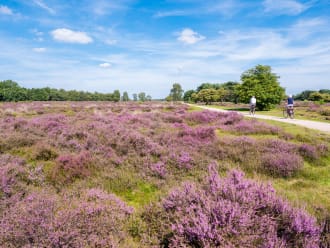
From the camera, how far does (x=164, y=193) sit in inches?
150

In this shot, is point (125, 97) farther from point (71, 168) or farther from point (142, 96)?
point (71, 168)

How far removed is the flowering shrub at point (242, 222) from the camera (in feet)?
6.78

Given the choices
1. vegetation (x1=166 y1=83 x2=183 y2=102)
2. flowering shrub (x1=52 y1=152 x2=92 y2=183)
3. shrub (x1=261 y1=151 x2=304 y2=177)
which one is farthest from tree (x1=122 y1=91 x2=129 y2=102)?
shrub (x1=261 y1=151 x2=304 y2=177)

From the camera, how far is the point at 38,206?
106 inches

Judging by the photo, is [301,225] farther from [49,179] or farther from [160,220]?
[49,179]

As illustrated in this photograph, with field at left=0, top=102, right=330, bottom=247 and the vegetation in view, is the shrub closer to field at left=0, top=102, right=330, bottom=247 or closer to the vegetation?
field at left=0, top=102, right=330, bottom=247

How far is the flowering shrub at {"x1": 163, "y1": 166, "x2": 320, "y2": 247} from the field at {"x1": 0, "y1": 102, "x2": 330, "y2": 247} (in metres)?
0.01

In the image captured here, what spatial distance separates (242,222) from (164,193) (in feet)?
6.28

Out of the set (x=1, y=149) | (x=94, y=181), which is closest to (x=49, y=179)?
(x=94, y=181)

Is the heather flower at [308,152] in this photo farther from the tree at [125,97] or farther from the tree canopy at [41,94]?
the tree at [125,97]

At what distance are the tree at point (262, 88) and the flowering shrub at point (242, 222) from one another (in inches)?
1142

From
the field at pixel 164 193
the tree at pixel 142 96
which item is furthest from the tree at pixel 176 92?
the field at pixel 164 193

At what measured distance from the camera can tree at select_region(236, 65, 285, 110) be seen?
2845cm

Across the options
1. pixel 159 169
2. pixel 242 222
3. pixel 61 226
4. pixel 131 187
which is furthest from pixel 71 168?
pixel 242 222
